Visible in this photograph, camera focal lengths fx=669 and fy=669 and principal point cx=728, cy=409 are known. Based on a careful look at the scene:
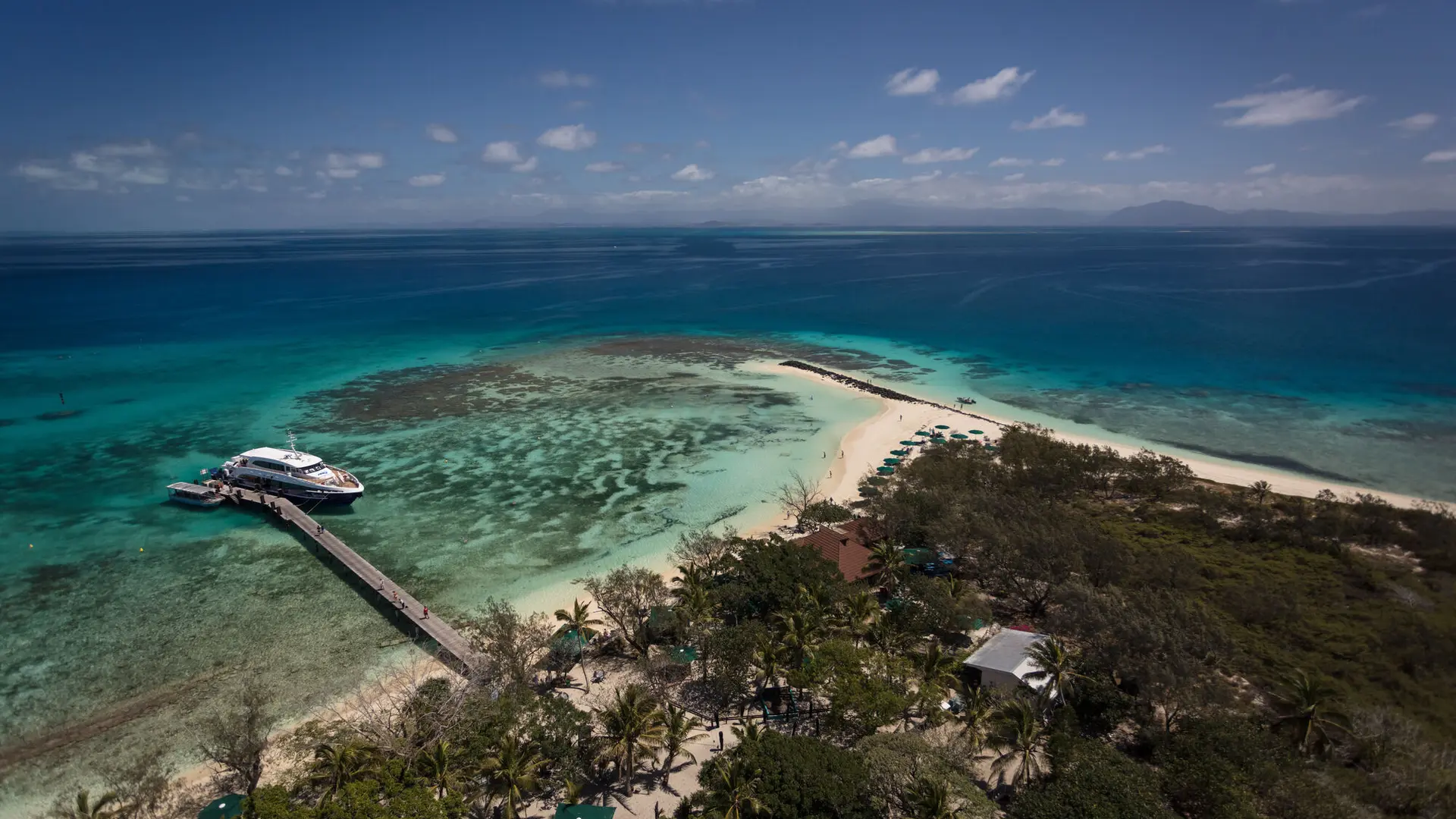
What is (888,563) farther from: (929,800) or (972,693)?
(929,800)

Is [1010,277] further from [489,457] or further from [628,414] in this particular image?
[489,457]

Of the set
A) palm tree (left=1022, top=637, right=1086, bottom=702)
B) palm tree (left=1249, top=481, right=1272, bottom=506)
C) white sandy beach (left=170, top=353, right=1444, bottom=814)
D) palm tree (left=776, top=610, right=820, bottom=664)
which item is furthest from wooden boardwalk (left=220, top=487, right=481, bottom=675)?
Answer: palm tree (left=1249, top=481, right=1272, bottom=506)

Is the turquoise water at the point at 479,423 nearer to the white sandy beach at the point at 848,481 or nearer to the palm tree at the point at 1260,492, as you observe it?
the white sandy beach at the point at 848,481

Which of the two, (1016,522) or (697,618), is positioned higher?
(1016,522)

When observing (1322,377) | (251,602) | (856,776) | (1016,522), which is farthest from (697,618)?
(1322,377)

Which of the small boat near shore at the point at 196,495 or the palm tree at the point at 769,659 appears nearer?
the palm tree at the point at 769,659

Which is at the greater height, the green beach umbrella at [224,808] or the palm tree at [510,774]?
the palm tree at [510,774]

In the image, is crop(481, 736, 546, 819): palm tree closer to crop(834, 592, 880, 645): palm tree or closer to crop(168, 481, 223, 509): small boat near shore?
crop(834, 592, 880, 645): palm tree

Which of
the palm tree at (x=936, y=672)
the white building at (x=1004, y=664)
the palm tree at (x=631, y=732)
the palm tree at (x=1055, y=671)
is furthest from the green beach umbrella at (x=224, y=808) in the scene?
the palm tree at (x=1055, y=671)
